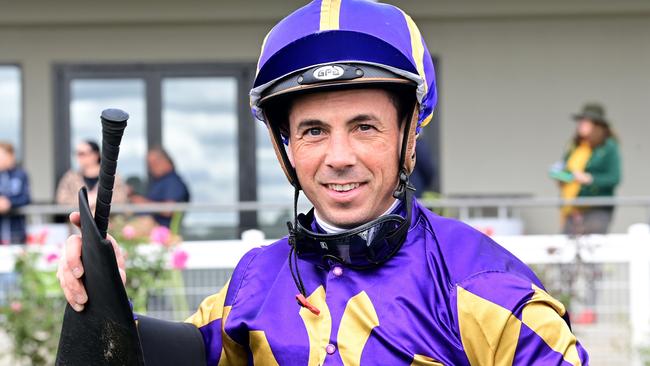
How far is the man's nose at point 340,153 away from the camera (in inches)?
88.8

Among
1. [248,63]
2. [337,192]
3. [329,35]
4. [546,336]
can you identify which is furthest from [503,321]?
[248,63]

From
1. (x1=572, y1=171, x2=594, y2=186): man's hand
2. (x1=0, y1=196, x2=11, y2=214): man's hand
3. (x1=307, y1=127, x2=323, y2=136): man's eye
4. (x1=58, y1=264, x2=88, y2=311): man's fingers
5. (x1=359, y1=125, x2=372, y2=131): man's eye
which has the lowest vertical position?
(x1=0, y1=196, x2=11, y2=214): man's hand

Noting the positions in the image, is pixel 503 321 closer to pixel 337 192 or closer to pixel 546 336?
pixel 546 336

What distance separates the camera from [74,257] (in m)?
2.13

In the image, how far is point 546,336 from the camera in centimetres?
206

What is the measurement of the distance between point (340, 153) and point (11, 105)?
32.1 ft

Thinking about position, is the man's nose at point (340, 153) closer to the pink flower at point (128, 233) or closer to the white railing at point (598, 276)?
the white railing at point (598, 276)

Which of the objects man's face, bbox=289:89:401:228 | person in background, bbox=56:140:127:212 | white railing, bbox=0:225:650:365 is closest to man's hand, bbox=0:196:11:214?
person in background, bbox=56:140:127:212

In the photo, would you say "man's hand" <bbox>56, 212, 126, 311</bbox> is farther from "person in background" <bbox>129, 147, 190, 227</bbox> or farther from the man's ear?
"person in background" <bbox>129, 147, 190, 227</bbox>

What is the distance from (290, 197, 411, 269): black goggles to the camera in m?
2.26

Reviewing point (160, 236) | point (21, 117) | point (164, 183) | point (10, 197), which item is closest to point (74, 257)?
point (160, 236)

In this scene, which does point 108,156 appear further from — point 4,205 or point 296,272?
point 4,205

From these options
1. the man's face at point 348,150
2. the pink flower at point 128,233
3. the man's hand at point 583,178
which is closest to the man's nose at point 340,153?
the man's face at point 348,150

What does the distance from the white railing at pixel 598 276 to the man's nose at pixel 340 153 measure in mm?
3617
